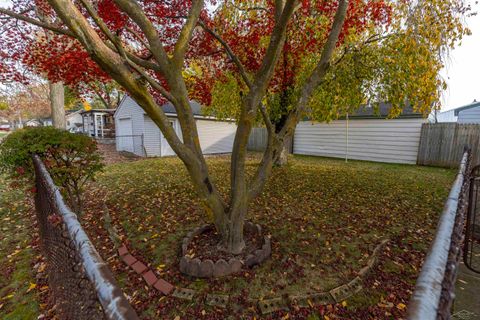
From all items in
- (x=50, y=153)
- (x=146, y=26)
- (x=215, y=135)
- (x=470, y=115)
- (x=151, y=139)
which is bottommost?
(x=151, y=139)

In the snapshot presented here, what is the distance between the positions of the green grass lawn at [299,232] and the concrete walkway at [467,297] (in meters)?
0.45

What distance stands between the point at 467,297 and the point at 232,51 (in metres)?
4.99

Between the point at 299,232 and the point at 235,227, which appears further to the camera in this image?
the point at 299,232

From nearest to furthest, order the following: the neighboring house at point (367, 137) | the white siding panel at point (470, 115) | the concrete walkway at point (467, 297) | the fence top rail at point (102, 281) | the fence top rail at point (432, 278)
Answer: the fence top rail at point (432, 278)
the fence top rail at point (102, 281)
the concrete walkway at point (467, 297)
the neighboring house at point (367, 137)
the white siding panel at point (470, 115)

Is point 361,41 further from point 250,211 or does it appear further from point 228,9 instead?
point 250,211

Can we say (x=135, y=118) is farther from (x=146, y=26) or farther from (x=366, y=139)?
(x=366, y=139)

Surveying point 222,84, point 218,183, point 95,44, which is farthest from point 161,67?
point 222,84

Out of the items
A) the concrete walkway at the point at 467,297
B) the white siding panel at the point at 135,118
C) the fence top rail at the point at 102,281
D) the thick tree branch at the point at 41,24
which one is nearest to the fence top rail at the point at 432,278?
the fence top rail at the point at 102,281

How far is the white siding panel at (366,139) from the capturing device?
11.0 metres

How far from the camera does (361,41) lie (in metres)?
5.47

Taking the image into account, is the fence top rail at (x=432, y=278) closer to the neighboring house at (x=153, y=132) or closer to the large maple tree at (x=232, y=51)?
the large maple tree at (x=232, y=51)

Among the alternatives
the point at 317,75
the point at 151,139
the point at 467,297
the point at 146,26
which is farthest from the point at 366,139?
the point at 146,26

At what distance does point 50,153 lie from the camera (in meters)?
3.68

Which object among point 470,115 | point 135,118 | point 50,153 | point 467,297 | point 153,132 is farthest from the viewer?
point 470,115
